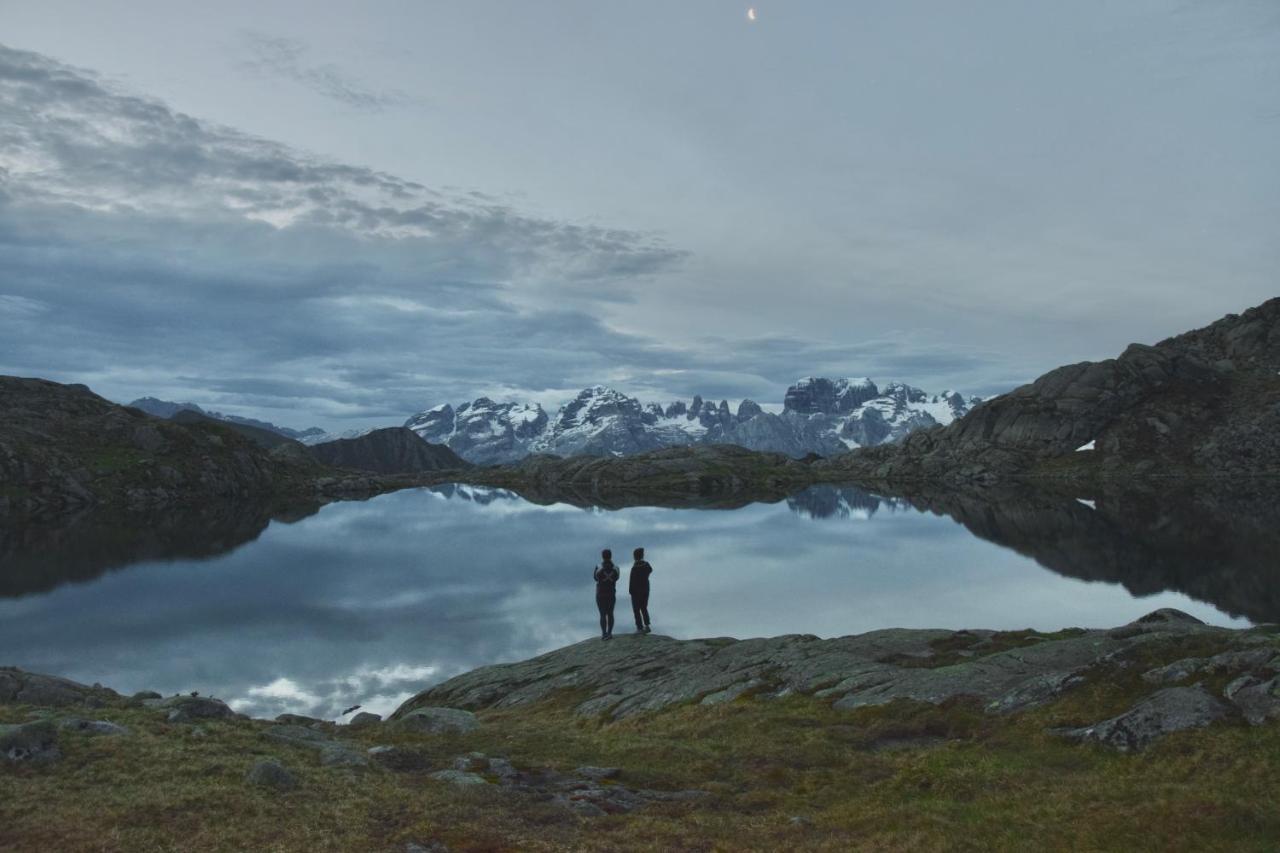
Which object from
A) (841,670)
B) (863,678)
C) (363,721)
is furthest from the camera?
(841,670)

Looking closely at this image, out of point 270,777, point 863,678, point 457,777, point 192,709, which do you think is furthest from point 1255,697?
point 192,709

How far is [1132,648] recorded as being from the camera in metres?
28.0

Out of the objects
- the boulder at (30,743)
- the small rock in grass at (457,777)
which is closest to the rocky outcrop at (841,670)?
the small rock in grass at (457,777)

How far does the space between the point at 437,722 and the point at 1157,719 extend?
2495cm

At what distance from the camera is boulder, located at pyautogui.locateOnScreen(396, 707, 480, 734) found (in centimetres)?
3058

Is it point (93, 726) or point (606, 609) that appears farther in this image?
point (606, 609)

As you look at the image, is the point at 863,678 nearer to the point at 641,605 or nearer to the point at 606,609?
the point at 641,605

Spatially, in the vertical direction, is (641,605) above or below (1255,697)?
below

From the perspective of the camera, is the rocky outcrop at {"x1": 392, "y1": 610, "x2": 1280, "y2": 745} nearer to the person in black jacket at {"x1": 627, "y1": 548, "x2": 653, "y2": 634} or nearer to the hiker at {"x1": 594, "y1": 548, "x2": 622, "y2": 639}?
the hiker at {"x1": 594, "y1": 548, "x2": 622, "y2": 639}

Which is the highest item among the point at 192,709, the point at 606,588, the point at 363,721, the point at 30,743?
the point at 30,743

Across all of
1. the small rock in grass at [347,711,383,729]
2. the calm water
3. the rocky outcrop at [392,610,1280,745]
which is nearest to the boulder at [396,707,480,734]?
the small rock in grass at [347,711,383,729]

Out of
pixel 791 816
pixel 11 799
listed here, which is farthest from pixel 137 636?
pixel 791 816

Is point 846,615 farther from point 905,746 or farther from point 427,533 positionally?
Answer: point 427,533

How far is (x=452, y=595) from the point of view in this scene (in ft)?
297
